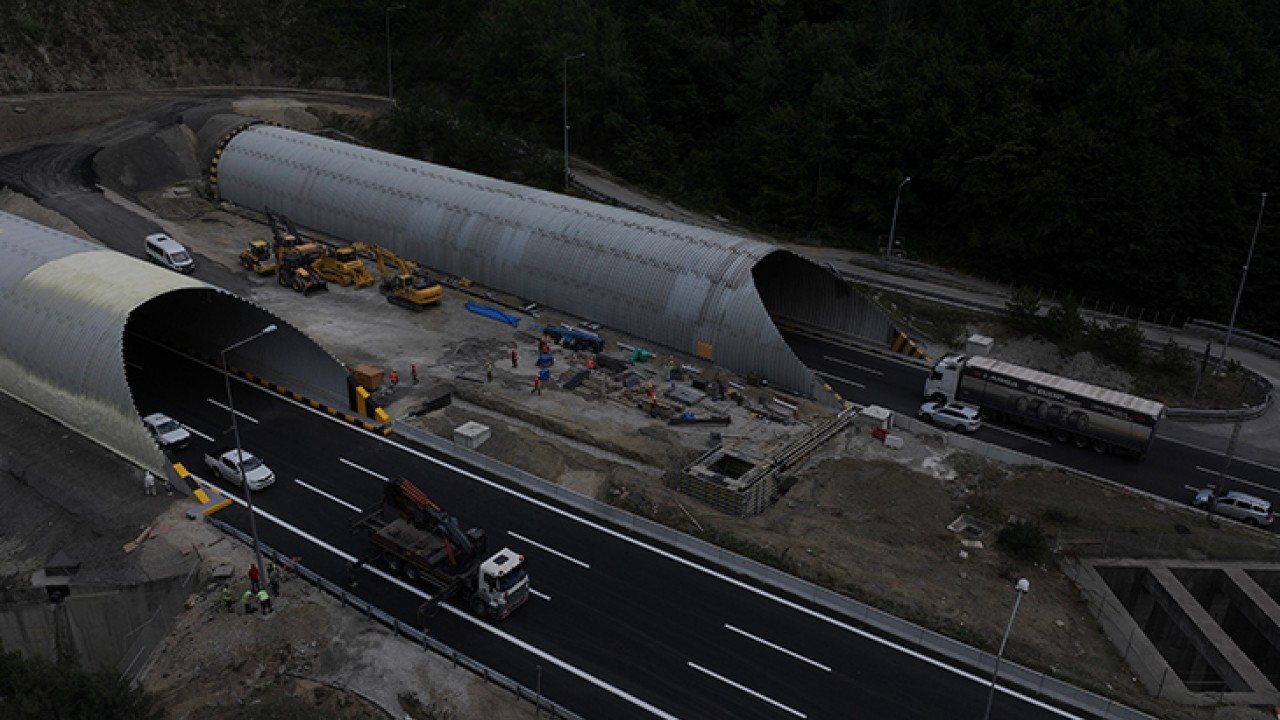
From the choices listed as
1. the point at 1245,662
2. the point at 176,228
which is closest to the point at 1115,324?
the point at 1245,662

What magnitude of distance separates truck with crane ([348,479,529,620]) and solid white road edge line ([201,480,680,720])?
0.36 meters

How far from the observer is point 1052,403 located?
155 feet

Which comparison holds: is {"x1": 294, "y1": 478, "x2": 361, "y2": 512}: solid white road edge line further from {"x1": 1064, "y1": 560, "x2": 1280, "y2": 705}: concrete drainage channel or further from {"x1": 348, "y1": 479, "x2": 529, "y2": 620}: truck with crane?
{"x1": 1064, "y1": 560, "x2": 1280, "y2": 705}: concrete drainage channel

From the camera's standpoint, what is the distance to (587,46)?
9206cm

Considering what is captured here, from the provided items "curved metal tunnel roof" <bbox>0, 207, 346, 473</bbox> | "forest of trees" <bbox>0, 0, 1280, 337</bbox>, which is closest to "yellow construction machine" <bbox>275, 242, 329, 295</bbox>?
"curved metal tunnel roof" <bbox>0, 207, 346, 473</bbox>

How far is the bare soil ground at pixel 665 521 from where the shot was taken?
94.5ft

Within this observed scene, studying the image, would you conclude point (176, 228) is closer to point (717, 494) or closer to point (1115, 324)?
point (717, 494)

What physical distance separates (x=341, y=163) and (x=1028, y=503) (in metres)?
56.1

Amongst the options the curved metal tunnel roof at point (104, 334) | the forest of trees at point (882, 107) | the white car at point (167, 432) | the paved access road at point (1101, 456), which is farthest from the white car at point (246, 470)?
the forest of trees at point (882, 107)

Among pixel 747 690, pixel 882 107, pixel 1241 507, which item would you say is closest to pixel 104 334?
pixel 747 690

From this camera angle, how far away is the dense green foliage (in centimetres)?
2466

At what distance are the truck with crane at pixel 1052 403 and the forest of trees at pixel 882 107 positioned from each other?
24.3 m

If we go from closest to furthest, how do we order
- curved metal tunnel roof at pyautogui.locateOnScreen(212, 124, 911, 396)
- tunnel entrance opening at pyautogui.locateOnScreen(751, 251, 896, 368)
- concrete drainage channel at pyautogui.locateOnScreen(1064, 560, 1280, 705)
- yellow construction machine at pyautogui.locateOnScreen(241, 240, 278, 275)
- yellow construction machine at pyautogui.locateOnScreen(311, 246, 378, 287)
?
concrete drainage channel at pyautogui.locateOnScreen(1064, 560, 1280, 705), curved metal tunnel roof at pyautogui.locateOnScreen(212, 124, 911, 396), tunnel entrance opening at pyautogui.locateOnScreen(751, 251, 896, 368), yellow construction machine at pyautogui.locateOnScreen(311, 246, 378, 287), yellow construction machine at pyautogui.locateOnScreen(241, 240, 278, 275)

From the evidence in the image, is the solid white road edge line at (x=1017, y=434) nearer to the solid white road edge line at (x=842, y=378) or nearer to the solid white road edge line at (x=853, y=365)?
the solid white road edge line at (x=842, y=378)
